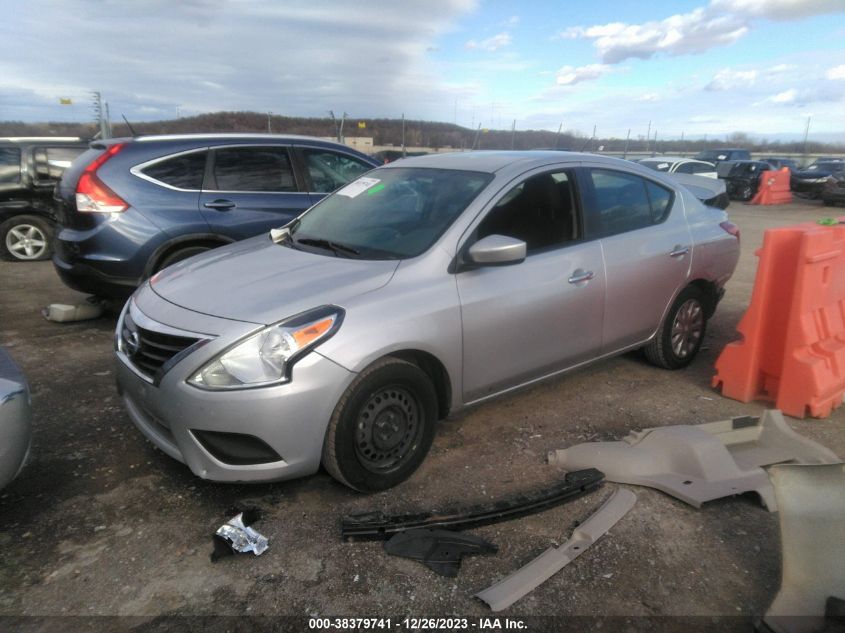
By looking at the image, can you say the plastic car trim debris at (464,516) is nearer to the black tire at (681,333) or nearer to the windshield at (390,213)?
the windshield at (390,213)

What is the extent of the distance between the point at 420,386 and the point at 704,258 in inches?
108

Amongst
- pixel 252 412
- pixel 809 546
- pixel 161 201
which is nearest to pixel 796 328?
pixel 809 546

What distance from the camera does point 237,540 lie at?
2621 millimetres

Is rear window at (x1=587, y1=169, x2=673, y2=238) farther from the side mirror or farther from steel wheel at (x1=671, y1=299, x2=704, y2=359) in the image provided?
the side mirror

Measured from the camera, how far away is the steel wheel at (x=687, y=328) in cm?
456

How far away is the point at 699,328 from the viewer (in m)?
4.79

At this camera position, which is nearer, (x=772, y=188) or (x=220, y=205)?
(x=220, y=205)

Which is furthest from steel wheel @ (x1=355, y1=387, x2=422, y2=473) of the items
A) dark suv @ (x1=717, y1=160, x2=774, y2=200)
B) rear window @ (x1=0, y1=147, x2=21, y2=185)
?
dark suv @ (x1=717, y1=160, x2=774, y2=200)

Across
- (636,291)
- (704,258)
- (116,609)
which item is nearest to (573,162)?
(636,291)

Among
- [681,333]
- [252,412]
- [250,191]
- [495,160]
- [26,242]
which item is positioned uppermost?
[495,160]

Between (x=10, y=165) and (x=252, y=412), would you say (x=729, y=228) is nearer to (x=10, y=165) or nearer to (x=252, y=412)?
(x=252, y=412)

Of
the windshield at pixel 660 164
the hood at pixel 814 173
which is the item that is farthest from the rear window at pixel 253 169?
the hood at pixel 814 173

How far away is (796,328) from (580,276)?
149 centimetres

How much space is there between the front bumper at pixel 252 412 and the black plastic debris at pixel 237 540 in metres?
0.20
